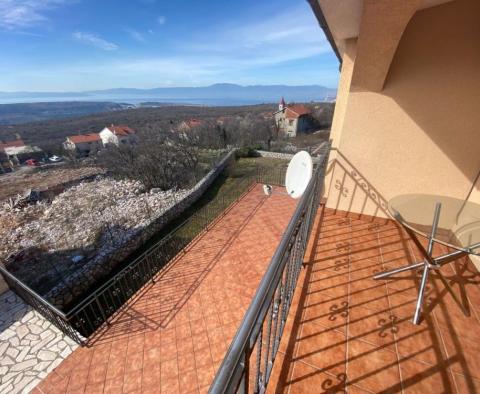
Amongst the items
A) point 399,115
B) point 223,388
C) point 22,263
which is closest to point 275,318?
point 223,388

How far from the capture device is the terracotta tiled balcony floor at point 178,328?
283 cm

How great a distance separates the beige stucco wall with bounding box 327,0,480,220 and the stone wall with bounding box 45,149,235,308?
8.48 metres

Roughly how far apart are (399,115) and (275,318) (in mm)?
2968

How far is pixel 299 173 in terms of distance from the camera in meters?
4.32

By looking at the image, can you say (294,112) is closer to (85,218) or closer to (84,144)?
(85,218)

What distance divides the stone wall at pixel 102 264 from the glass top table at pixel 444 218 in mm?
8846

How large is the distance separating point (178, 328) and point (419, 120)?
433 centimetres

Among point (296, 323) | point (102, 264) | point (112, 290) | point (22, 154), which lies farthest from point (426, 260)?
point (22, 154)

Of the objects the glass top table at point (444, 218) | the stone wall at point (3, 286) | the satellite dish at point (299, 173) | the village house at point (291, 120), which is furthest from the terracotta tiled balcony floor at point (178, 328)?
the village house at point (291, 120)

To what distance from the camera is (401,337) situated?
1.87 meters

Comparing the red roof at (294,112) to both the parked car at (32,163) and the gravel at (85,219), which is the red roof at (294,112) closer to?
the gravel at (85,219)

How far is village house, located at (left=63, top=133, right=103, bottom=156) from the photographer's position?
45688 millimetres

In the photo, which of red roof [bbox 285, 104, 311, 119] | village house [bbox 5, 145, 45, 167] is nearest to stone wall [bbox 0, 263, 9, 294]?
red roof [bbox 285, 104, 311, 119]

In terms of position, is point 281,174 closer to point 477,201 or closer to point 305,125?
point 477,201
